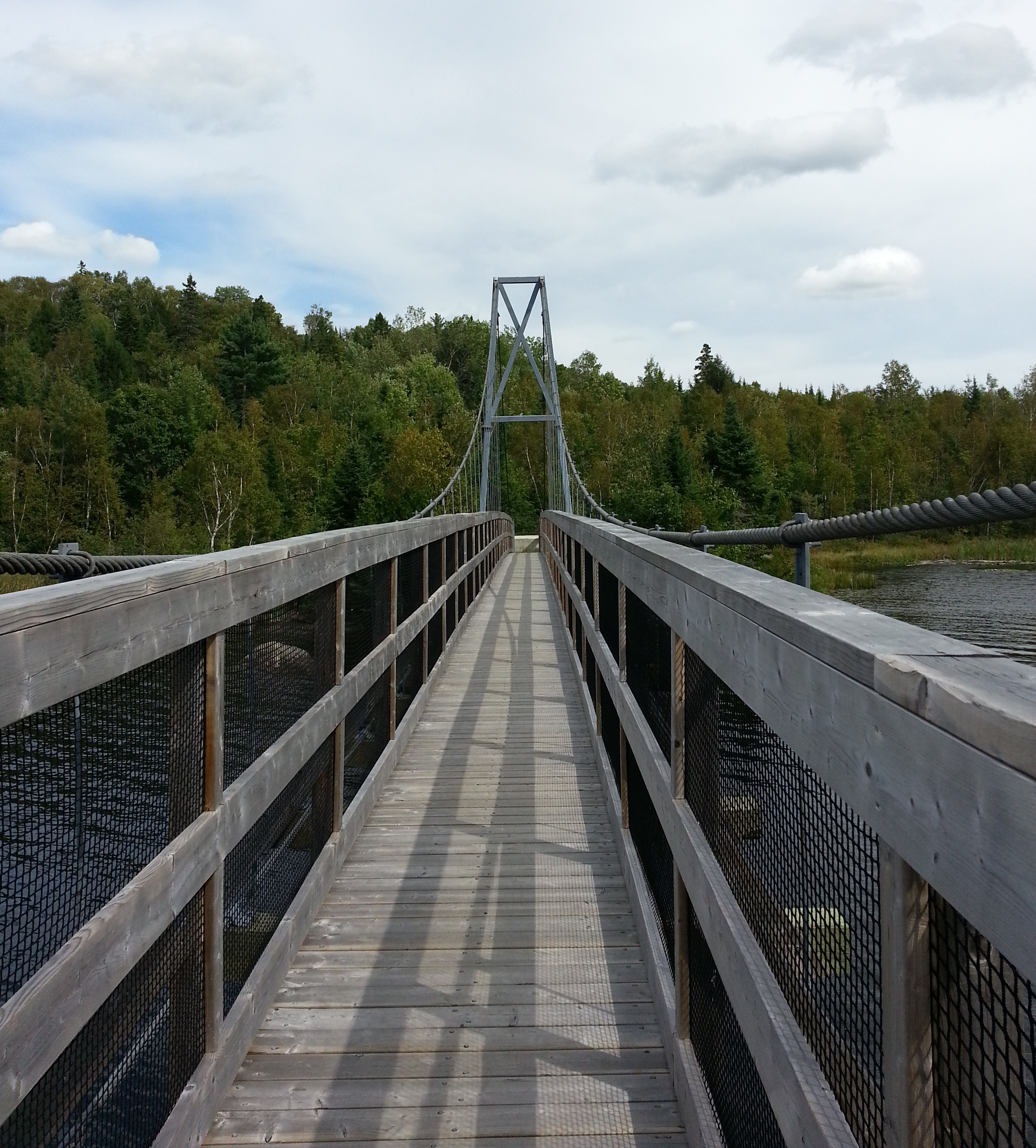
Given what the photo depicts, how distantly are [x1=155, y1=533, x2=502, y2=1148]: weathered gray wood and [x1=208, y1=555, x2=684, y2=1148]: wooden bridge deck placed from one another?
0.12ft

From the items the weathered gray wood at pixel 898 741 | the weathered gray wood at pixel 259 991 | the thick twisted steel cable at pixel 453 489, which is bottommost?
the weathered gray wood at pixel 259 991

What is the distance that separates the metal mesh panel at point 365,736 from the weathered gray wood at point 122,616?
1099 millimetres

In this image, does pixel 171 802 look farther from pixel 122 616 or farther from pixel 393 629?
pixel 393 629

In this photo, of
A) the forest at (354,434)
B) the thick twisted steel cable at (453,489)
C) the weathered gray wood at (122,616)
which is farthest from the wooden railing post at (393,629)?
the forest at (354,434)

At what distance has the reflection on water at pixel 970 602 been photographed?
10.7ft

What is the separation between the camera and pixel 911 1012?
2.54 ft

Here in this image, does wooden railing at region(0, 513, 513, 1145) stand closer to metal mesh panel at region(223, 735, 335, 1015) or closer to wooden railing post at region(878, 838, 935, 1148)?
metal mesh panel at region(223, 735, 335, 1015)

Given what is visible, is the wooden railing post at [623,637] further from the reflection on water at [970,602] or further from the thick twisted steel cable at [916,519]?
the reflection on water at [970,602]

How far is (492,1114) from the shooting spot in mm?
1813

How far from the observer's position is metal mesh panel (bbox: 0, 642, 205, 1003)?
1166mm

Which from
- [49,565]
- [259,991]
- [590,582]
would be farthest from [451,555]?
[259,991]

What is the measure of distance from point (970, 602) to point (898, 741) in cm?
911

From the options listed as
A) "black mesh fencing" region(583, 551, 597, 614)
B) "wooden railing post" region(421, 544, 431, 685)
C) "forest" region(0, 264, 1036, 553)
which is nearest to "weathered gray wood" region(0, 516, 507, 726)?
"black mesh fencing" region(583, 551, 597, 614)

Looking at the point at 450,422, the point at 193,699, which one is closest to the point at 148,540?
the point at 450,422
